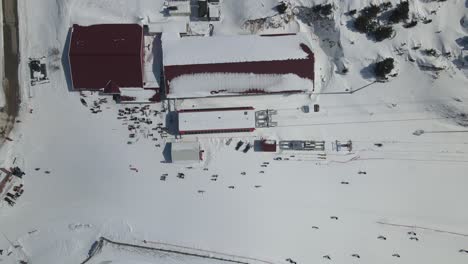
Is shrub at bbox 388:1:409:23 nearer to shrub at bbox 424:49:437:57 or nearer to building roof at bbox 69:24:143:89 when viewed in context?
shrub at bbox 424:49:437:57

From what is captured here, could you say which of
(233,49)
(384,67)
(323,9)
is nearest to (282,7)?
(323,9)

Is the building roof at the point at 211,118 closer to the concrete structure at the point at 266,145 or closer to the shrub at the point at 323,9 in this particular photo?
the concrete structure at the point at 266,145

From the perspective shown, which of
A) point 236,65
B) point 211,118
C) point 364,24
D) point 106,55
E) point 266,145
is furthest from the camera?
point 266,145

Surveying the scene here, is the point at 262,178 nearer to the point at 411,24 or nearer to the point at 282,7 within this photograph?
the point at 282,7

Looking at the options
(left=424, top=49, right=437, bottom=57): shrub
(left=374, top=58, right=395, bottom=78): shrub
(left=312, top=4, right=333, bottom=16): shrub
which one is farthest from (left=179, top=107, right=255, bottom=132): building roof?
(left=424, top=49, right=437, bottom=57): shrub

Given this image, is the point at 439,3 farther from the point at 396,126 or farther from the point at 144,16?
the point at 144,16

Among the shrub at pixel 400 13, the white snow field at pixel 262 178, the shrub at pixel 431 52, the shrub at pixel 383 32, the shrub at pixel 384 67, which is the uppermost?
the shrub at pixel 400 13

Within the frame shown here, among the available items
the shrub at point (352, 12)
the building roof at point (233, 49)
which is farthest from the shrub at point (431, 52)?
the building roof at point (233, 49)
